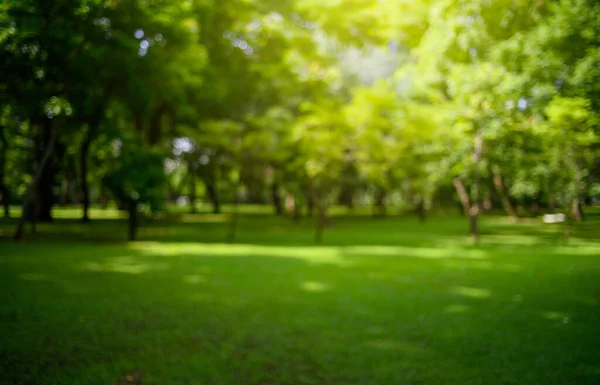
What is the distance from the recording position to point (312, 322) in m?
6.21

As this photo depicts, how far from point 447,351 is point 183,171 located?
47.1 metres

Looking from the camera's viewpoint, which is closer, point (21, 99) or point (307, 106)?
point (21, 99)

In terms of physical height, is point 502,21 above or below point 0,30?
above

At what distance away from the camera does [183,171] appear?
4953 cm

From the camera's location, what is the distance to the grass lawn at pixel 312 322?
12.6ft

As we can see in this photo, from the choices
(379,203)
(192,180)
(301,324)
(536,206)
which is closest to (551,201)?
(536,206)

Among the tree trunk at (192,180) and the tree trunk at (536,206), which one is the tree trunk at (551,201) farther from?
the tree trunk at (192,180)

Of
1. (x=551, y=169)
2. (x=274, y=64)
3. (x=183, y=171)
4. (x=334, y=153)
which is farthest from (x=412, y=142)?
(x=183, y=171)

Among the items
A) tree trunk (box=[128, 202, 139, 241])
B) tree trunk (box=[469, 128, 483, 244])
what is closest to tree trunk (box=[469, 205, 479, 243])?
tree trunk (box=[469, 128, 483, 244])

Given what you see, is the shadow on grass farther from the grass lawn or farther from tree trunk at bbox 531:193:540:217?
tree trunk at bbox 531:193:540:217

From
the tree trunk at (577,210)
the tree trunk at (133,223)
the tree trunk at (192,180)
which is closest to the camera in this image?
the tree trunk at (577,210)

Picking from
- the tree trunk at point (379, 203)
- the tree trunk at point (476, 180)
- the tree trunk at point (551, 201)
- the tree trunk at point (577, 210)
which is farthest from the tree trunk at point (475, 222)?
the tree trunk at point (379, 203)

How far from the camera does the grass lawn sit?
3.85 meters

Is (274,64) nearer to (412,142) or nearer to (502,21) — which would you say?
(412,142)
